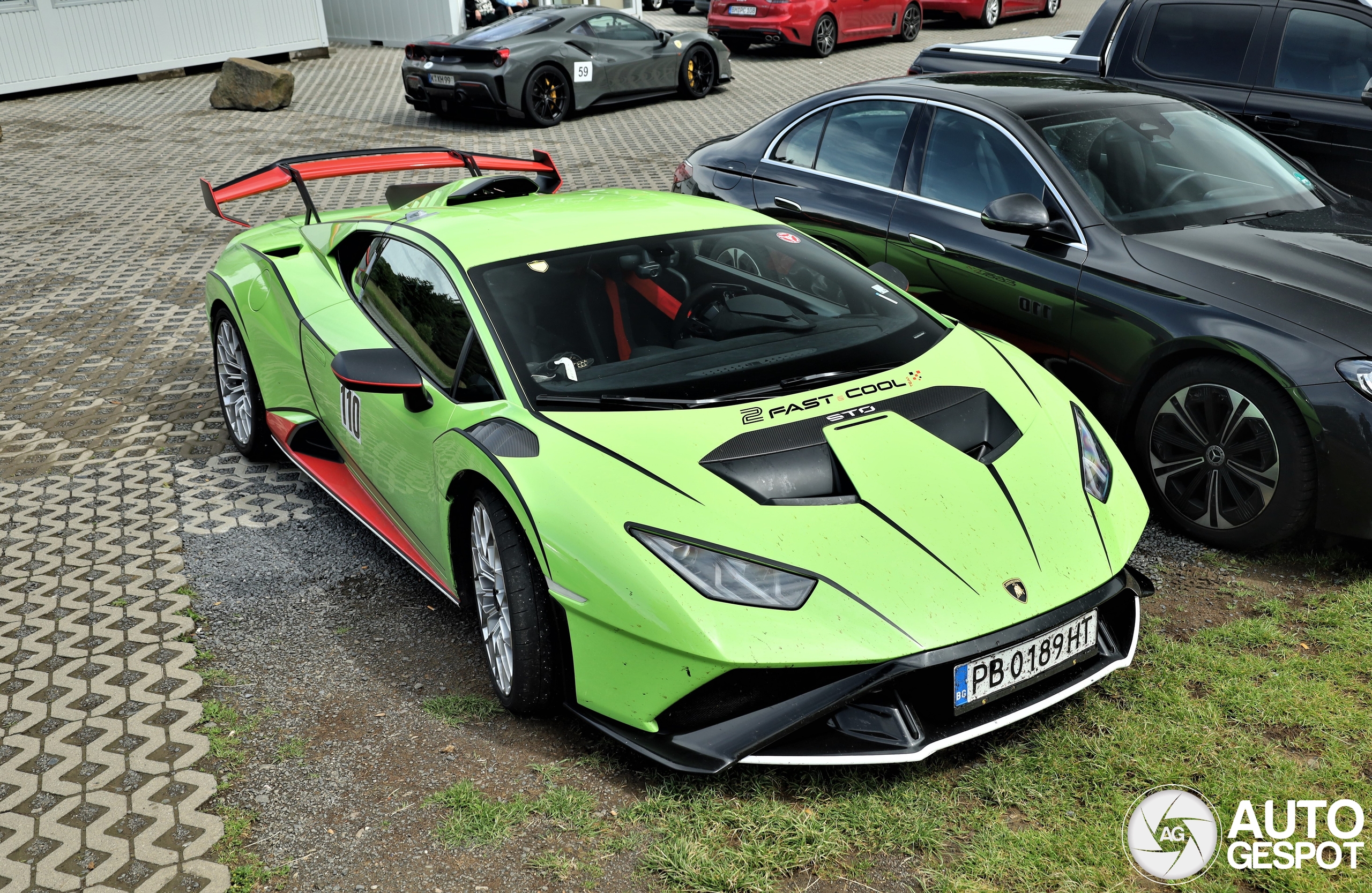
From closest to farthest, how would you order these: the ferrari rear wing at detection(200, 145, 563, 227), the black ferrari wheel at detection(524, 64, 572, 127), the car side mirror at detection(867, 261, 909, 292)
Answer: the car side mirror at detection(867, 261, 909, 292), the ferrari rear wing at detection(200, 145, 563, 227), the black ferrari wheel at detection(524, 64, 572, 127)

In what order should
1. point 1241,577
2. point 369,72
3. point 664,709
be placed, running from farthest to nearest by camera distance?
point 369,72, point 1241,577, point 664,709

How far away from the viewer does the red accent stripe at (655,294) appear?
3.90 meters

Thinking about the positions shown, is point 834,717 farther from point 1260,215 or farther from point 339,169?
point 339,169

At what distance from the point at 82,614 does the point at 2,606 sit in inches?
13.3

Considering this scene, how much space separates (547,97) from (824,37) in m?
6.92

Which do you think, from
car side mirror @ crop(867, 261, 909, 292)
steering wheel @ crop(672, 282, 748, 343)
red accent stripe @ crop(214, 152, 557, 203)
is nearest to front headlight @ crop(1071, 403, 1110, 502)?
car side mirror @ crop(867, 261, 909, 292)

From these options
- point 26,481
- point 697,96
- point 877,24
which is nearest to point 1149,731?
point 26,481

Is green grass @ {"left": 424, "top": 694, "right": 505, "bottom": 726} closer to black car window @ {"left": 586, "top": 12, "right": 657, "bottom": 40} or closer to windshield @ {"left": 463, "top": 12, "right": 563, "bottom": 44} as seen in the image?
windshield @ {"left": 463, "top": 12, "right": 563, "bottom": 44}

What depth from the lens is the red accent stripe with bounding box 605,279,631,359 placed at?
3713 millimetres

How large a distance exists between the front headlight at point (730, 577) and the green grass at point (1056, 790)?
58 centimetres

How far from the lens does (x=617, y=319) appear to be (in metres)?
3.80

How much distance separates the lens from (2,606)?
4.26 m

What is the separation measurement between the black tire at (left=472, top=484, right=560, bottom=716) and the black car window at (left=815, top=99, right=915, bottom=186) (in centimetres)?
313

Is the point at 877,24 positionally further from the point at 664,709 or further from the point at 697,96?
the point at 664,709
